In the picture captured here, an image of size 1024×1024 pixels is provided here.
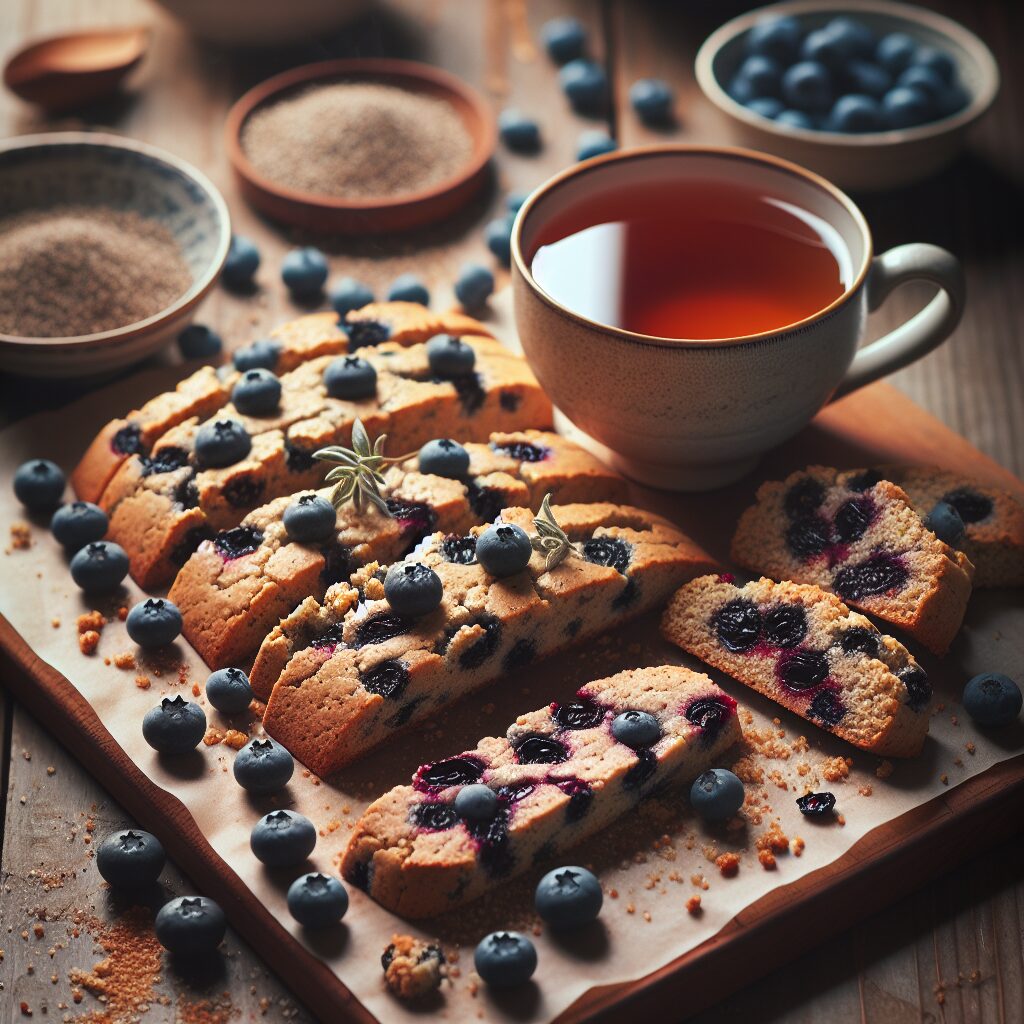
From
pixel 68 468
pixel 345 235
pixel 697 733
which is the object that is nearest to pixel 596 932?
pixel 697 733

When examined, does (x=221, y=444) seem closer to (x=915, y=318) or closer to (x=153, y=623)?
(x=153, y=623)

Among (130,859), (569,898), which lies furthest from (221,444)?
(569,898)

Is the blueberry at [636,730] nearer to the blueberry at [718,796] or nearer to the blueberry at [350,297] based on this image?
the blueberry at [718,796]

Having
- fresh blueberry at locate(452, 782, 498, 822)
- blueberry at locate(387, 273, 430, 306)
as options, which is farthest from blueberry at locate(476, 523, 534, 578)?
blueberry at locate(387, 273, 430, 306)

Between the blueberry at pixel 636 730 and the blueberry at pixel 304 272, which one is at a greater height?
the blueberry at pixel 304 272

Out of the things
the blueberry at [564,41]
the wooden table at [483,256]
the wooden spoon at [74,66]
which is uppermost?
the wooden spoon at [74,66]

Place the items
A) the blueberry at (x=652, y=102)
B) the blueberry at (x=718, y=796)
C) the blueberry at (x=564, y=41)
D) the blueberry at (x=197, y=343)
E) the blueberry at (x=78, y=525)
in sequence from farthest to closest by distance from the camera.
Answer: the blueberry at (x=564, y=41) < the blueberry at (x=652, y=102) < the blueberry at (x=197, y=343) < the blueberry at (x=78, y=525) < the blueberry at (x=718, y=796)

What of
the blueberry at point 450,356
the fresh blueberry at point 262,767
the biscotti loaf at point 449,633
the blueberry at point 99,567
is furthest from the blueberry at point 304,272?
the fresh blueberry at point 262,767
